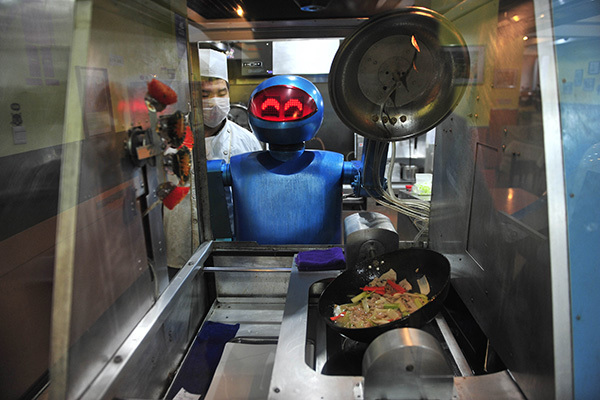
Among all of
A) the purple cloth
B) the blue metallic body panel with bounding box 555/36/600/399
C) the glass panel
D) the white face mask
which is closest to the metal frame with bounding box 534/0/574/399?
the blue metallic body panel with bounding box 555/36/600/399

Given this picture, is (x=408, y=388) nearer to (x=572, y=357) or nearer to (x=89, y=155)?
(x=572, y=357)

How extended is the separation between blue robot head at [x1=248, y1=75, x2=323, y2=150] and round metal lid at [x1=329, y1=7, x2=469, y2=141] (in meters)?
0.57

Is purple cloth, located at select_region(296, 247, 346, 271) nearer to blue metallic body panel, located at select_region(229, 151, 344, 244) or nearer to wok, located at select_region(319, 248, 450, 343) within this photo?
wok, located at select_region(319, 248, 450, 343)

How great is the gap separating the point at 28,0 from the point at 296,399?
1740mm

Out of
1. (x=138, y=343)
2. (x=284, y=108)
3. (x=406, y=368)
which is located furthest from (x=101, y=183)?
(x=284, y=108)

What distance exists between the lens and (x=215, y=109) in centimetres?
254

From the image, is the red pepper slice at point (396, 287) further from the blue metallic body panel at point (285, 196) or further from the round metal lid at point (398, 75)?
the blue metallic body panel at point (285, 196)

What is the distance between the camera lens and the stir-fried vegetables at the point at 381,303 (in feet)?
2.78

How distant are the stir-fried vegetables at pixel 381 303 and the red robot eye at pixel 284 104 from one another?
76 centimetres

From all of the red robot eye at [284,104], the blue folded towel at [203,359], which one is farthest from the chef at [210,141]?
the red robot eye at [284,104]

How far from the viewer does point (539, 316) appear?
0.65m

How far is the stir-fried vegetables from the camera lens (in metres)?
0.85

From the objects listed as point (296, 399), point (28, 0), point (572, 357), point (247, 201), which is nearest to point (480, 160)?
point (572, 357)

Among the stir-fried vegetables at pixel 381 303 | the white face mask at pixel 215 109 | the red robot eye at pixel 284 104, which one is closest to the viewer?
the stir-fried vegetables at pixel 381 303
